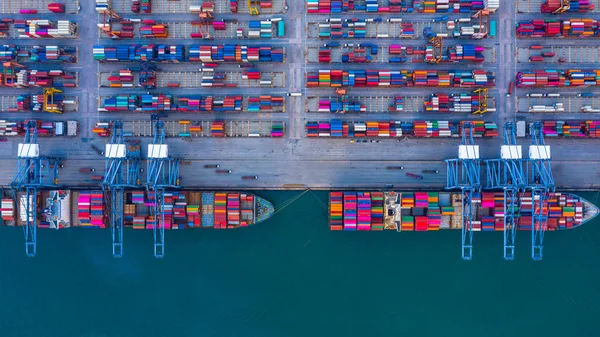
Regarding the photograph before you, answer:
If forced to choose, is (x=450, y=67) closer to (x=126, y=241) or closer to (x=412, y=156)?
(x=412, y=156)

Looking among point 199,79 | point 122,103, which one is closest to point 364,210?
point 199,79

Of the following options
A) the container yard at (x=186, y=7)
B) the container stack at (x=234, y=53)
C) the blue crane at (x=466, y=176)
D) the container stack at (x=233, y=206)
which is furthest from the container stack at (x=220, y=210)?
the blue crane at (x=466, y=176)

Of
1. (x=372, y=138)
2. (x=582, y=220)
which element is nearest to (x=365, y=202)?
(x=372, y=138)

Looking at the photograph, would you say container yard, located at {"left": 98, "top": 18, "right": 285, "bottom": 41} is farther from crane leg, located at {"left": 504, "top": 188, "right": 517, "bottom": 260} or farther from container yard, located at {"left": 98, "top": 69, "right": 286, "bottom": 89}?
crane leg, located at {"left": 504, "top": 188, "right": 517, "bottom": 260}

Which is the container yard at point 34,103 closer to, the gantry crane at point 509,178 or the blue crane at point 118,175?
the blue crane at point 118,175

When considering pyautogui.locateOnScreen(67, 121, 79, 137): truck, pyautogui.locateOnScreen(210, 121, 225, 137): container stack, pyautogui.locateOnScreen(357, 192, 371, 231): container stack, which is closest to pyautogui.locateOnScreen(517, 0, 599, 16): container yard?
pyautogui.locateOnScreen(357, 192, 371, 231): container stack

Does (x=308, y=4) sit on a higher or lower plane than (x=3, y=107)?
higher

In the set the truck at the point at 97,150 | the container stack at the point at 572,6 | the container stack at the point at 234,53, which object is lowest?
the truck at the point at 97,150
